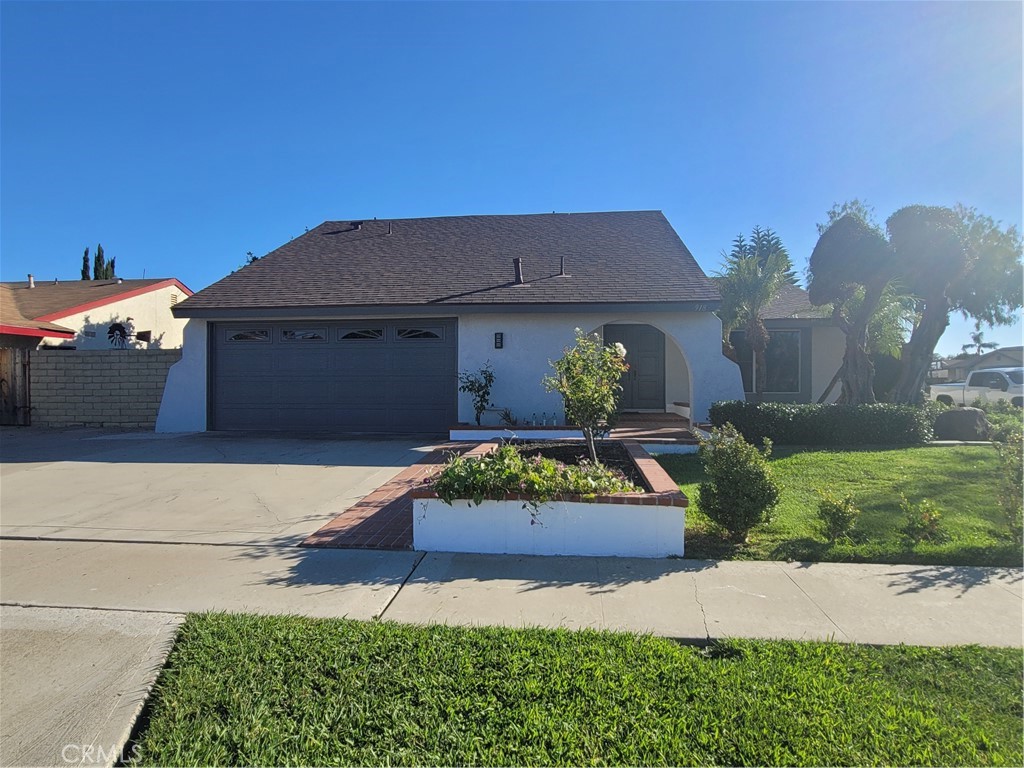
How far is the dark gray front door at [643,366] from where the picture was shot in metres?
14.1

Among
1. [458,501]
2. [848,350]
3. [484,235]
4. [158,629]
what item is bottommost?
[158,629]

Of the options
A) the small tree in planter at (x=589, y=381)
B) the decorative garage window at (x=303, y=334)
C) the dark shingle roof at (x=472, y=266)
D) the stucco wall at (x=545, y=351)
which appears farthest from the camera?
the decorative garage window at (x=303, y=334)

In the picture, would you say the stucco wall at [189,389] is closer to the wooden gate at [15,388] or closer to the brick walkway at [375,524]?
the wooden gate at [15,388]

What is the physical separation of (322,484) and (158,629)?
402 cm

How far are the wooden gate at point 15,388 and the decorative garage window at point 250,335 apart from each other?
6007 millimetres

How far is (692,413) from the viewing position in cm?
1127

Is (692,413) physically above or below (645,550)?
above

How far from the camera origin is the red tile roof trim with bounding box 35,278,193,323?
16505 mm

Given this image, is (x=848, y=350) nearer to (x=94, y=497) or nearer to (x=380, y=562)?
(x=380, y=562)

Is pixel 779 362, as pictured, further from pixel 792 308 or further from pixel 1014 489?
pixel 1014 489

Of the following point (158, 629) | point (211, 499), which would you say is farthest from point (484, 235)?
point (158, 629)

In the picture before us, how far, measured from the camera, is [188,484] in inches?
292

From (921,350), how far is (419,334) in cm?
1130

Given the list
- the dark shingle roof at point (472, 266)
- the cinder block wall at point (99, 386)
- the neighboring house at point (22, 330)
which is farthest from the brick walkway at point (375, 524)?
the neighboring house at point (22, 330)
